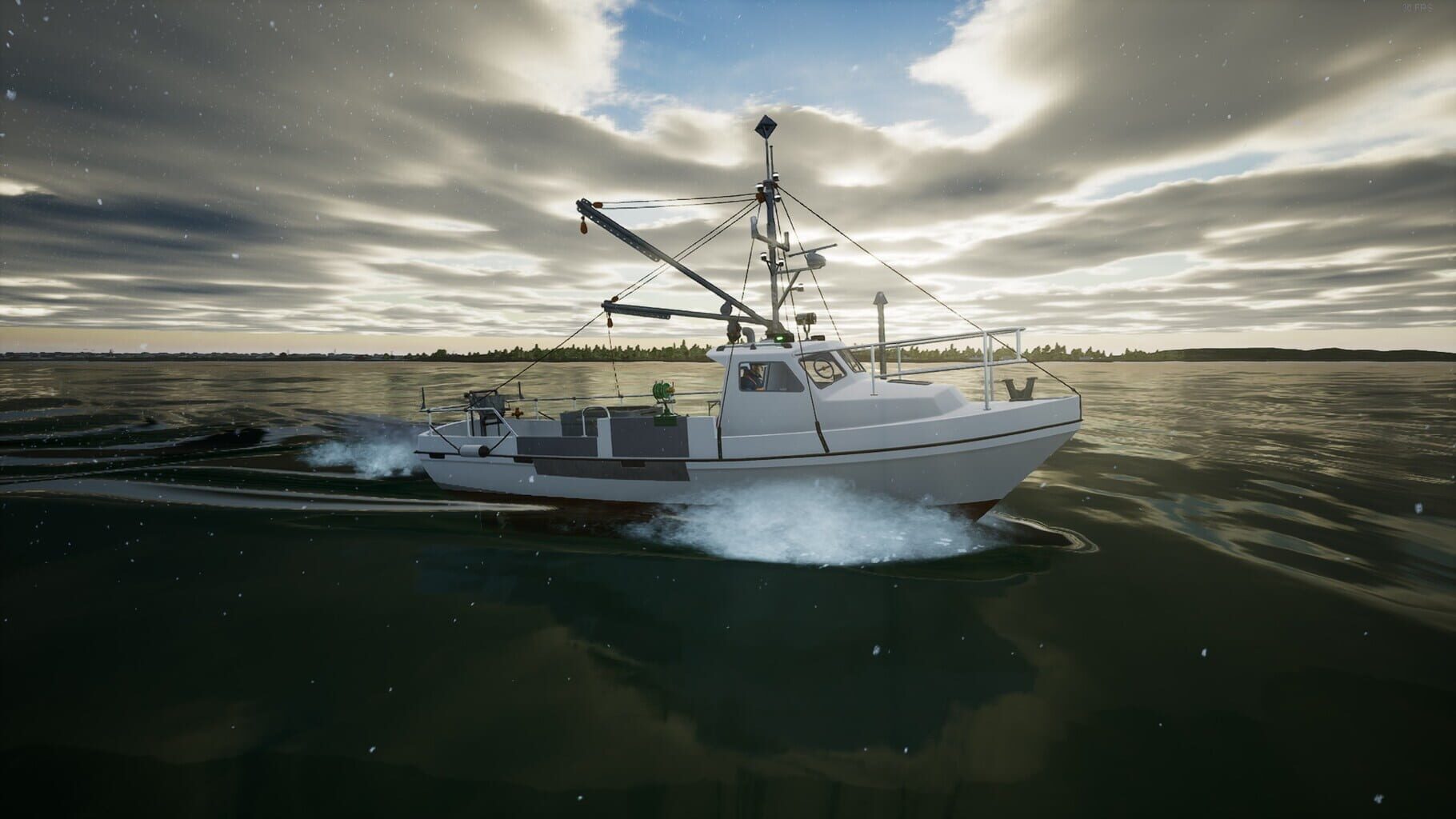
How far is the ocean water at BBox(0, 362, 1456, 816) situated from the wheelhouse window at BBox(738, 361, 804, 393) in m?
1.59

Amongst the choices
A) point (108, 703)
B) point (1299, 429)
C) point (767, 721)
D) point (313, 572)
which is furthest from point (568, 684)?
point (1299, 429)

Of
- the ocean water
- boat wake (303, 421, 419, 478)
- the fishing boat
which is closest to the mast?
the fishing boat

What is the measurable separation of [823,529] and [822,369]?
8.57ft

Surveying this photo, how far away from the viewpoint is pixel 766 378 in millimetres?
8055

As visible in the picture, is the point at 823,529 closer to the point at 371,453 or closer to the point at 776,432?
the point at 776,432

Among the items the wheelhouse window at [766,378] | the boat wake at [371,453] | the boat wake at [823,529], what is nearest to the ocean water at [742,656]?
the boat wake at [823,529]

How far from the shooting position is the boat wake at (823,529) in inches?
270

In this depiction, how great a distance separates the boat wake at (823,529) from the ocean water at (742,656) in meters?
0.06

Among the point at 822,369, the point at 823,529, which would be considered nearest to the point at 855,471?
the point at 823,529

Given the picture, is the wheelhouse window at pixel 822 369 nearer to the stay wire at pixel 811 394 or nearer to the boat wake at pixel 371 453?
the stay wire at pixel 811 394

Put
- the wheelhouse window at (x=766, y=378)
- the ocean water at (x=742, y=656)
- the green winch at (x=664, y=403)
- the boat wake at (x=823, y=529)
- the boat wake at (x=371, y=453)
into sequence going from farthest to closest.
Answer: the boat wake at (x=371, y=453) < the green winch at (x=664, y=403) < the wheelhouse window at (x=766, y=378) < the boat wake at (x=823, y=529) < the ocean water at (x=742, y=656)

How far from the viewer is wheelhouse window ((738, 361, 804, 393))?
26.0ft

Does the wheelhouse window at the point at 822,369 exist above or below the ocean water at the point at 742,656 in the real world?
above

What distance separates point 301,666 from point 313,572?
245 cm
